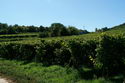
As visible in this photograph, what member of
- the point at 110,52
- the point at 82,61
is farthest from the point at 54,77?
the point at 110,52

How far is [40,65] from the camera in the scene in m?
22.2

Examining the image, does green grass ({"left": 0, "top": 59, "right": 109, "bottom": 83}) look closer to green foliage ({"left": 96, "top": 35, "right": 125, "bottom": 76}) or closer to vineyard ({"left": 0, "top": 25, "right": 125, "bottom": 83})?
vineyard ({"left": 0, "top": 25, "right": 125, "bottom": 83})

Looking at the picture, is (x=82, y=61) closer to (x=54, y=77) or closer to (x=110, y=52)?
(x=54, y=77)

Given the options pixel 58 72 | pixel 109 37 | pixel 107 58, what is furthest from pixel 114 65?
pixel 58 72

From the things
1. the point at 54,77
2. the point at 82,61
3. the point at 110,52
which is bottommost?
the point at 54,77

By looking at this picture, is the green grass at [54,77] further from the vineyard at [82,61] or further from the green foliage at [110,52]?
the green foliage at [110,52]

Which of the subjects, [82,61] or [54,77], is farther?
[82,61]

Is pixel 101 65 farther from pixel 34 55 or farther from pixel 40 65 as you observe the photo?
pixel 34 55

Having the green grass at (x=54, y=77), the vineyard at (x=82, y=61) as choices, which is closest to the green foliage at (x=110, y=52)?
the vineyard at (x=82, y=61)

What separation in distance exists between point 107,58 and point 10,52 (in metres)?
20.8

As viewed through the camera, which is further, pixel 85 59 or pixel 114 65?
pixel 85 59

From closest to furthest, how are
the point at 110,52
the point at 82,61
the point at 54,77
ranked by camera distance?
the point at 110,52
the point at 54,77
the point at 82,61

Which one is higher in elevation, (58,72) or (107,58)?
(107,58)

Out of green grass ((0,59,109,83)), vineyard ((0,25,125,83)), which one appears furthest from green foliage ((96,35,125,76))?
green grass ((0,59,109,83))
